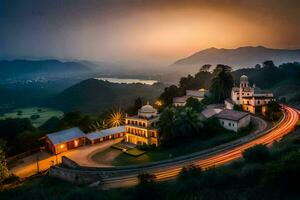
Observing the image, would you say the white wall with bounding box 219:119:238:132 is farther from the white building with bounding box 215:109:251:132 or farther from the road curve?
the road curve

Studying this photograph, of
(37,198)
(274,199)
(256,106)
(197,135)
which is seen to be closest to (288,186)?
(274,199)

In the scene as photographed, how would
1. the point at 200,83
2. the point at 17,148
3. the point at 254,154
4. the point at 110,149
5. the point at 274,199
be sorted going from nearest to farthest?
the point at 274,199
the point at 254,154
the point at 110,149
the point at 17,148
the point at 200,83

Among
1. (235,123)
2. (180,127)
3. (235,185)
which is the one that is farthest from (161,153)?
(235,185)

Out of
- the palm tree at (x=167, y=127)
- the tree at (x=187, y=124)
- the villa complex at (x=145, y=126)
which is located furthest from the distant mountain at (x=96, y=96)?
the tree at (x=187, y=124)

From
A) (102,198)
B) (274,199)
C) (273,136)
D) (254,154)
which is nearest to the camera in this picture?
(274,199)

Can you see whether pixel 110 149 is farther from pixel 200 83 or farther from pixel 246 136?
pixel 200 83

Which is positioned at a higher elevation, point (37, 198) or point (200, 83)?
point (200, 83)

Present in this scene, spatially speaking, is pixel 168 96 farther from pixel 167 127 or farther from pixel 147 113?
pixel 167 127
